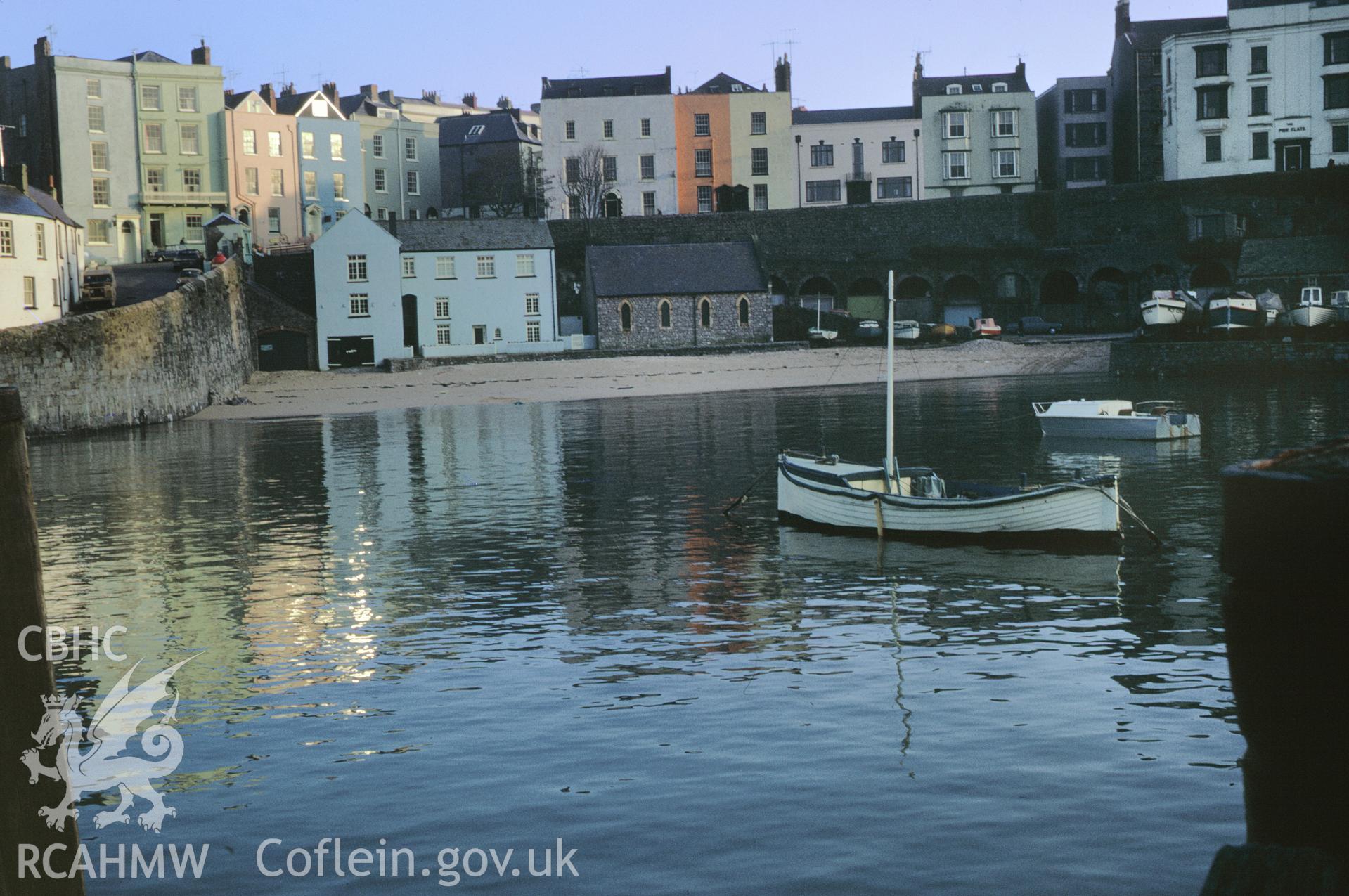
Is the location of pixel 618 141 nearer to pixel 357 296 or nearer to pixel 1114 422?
pixel 357 296

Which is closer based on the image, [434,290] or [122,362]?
[122,362]

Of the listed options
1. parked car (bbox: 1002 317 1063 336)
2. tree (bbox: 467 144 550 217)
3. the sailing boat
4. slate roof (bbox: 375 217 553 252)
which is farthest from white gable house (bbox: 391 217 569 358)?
the sailing boat

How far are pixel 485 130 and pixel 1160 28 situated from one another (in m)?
49.1

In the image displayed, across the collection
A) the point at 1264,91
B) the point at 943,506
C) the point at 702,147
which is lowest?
the point at 943,506

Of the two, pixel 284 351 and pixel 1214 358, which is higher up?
pixel 284 351

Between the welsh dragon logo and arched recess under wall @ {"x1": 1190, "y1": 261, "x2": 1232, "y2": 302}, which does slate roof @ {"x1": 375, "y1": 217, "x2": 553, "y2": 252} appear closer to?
arched recess under wall @ {"x1": 1190, "y1": 261, "x2": 1232, "y2": 302}

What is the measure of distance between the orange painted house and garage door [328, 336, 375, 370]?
3026cm

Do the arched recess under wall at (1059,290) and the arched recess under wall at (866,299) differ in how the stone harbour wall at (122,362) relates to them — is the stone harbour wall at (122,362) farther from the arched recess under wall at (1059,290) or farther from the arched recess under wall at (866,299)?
the arched recess under wall at (1059,290)

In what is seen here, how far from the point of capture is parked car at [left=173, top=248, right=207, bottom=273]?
73688 mm

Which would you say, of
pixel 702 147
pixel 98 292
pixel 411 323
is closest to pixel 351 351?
pixel 411 323

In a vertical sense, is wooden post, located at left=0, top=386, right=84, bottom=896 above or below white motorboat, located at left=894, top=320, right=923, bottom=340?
below

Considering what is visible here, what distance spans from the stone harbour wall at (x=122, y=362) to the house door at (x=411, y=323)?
16.3m

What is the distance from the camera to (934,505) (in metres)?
24.9

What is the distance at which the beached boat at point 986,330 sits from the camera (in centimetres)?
8412
